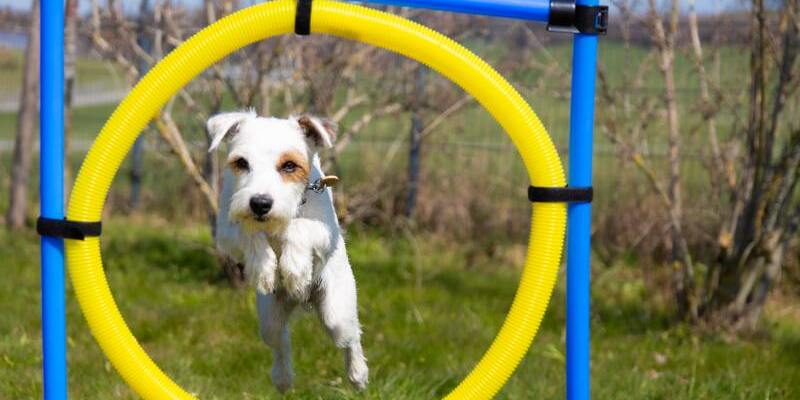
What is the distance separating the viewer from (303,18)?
10.6 ft

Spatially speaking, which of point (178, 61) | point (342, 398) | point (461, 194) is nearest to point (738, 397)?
point (342, 398)

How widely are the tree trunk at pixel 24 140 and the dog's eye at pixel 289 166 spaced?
5.95 meters

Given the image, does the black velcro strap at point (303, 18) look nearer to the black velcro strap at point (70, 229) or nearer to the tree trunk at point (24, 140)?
the black velcro strap at point (70, 229)

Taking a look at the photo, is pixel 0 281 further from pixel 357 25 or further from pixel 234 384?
pixel 357 25

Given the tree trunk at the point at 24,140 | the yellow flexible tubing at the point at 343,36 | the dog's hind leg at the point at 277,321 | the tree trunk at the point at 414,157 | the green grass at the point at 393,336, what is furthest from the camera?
the tree trunk at the point at 24,140

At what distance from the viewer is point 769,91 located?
618 centimetres

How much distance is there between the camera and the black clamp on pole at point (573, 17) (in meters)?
3.47

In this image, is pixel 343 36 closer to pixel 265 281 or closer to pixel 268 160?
pixel 268 160

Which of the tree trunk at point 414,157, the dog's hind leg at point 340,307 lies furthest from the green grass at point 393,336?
the dog's hind leg at point 340,307

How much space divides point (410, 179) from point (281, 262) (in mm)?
5273

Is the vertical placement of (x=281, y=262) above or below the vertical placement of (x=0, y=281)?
above

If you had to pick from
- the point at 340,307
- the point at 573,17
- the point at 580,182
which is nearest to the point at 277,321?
the point at 340,307

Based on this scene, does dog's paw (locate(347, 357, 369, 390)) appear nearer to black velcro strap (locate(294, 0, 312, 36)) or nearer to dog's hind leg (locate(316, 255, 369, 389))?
dog's hind leg (locate(316, 255, 369, 389))

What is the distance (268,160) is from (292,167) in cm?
8
